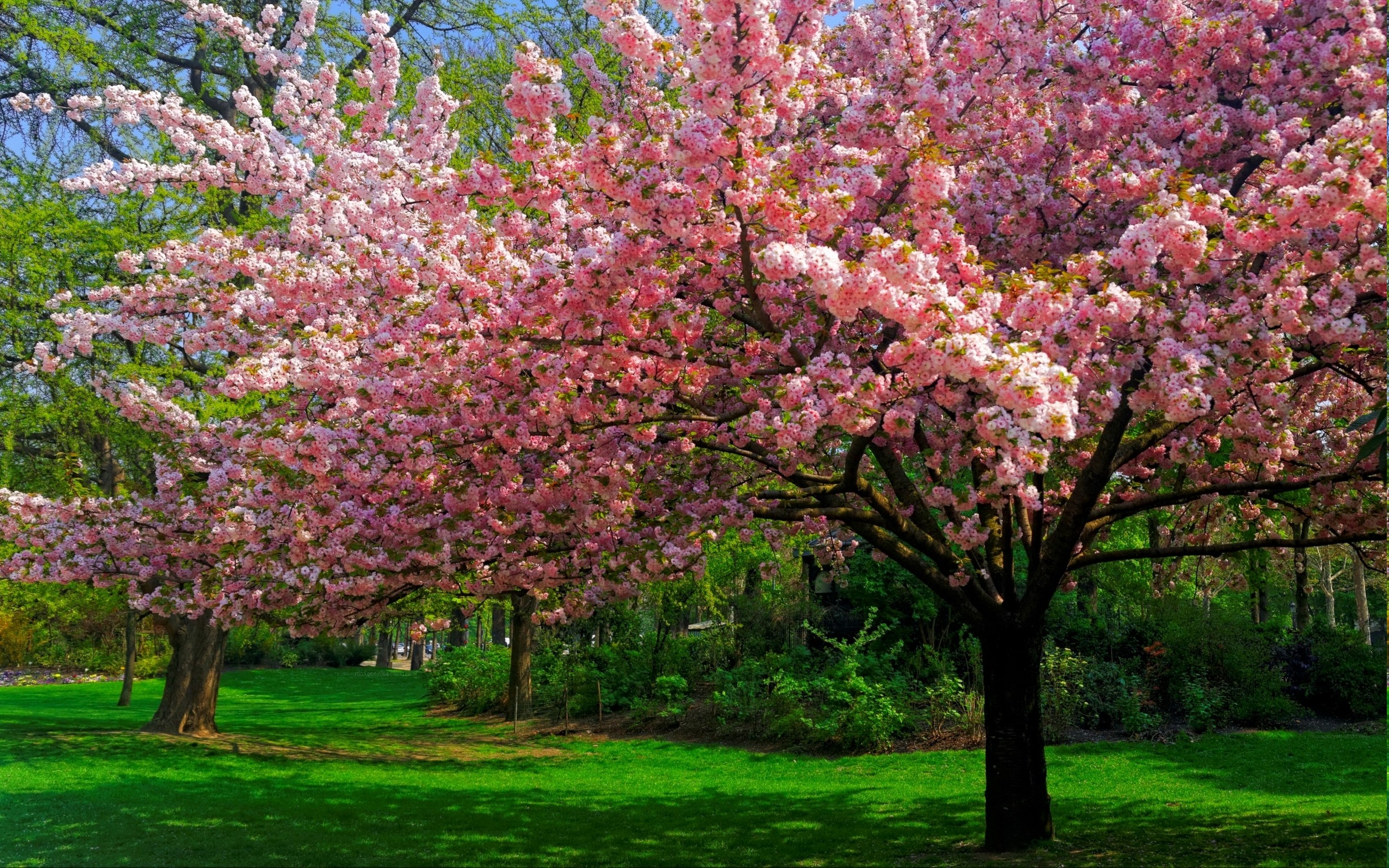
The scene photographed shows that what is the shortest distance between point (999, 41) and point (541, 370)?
509 centimetres

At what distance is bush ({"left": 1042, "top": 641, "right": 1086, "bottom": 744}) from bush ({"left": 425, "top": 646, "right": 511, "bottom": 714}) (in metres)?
12.7

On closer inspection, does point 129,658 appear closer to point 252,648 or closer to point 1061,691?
point 252,648

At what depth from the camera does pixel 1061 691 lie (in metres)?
16.1

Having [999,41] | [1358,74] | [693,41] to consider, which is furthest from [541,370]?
[1358,74]

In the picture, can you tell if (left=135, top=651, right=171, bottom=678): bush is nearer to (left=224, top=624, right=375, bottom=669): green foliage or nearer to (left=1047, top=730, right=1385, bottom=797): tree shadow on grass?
(left=224, top=624, right=375, bottom=669): green foliage

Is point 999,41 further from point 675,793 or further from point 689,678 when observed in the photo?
point 689,678

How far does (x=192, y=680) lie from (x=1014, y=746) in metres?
14.7

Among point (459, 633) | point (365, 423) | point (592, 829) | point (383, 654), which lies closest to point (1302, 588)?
point (592, 829)

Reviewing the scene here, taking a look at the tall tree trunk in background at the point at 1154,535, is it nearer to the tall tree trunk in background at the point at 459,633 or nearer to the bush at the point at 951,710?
the bush at the point at 951,710

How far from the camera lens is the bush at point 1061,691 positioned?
15766mm

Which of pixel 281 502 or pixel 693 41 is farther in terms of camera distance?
pixel 281 502

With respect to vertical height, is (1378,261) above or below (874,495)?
above

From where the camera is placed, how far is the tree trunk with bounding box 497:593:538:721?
20875 millimetres

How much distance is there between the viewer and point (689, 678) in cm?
2217
